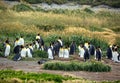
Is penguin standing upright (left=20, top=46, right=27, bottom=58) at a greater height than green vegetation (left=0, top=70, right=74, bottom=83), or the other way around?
green vegetation (left=0, top=70, right=74, bottom=83)

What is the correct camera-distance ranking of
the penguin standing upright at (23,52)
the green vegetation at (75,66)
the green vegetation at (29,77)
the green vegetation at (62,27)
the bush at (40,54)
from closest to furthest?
the green vegetation at (29,77)
the green vegetation at (75,66)
the penguin standing upright at (23,52)
the bush at (40,54)
the green vegetation at (62,27)

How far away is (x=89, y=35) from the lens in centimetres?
4072

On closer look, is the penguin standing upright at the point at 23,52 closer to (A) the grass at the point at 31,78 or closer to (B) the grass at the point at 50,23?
(B) the grass at the point at 50,23

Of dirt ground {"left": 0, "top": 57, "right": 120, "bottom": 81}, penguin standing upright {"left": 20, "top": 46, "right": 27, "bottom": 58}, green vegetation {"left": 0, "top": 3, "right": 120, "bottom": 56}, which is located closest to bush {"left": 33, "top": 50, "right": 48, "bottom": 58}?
penguin standing upright {"left": 20, "top": 46, "right": 27, "bottom": 58}

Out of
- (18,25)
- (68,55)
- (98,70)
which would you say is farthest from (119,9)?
(98,70)

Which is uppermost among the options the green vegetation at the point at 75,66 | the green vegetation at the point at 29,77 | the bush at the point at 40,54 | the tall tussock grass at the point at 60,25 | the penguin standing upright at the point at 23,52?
the green vegetation at the point at 29,77

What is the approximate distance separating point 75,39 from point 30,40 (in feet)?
12.1

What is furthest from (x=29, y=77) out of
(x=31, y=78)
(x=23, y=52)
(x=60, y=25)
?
(x=60, y=25)

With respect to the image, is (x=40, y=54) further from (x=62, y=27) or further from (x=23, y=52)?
(x=62, y=27)

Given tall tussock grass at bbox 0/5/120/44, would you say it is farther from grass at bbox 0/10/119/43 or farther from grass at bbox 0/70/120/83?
grass at bbox 0/70/120/83

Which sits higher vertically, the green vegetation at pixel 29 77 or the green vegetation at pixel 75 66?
the green vegetation at pixel 29 77

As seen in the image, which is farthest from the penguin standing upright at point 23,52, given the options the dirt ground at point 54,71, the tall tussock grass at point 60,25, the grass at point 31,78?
the grass at point 31,78

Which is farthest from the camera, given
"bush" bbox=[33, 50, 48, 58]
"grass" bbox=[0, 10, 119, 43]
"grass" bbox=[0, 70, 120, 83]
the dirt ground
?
"grass" bbox=[0, 10, 119, 43]

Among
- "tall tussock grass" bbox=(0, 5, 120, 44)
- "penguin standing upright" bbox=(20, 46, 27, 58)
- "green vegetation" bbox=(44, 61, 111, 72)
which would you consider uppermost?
"green vegetation" bbox=(44, 61, 111, 72)
